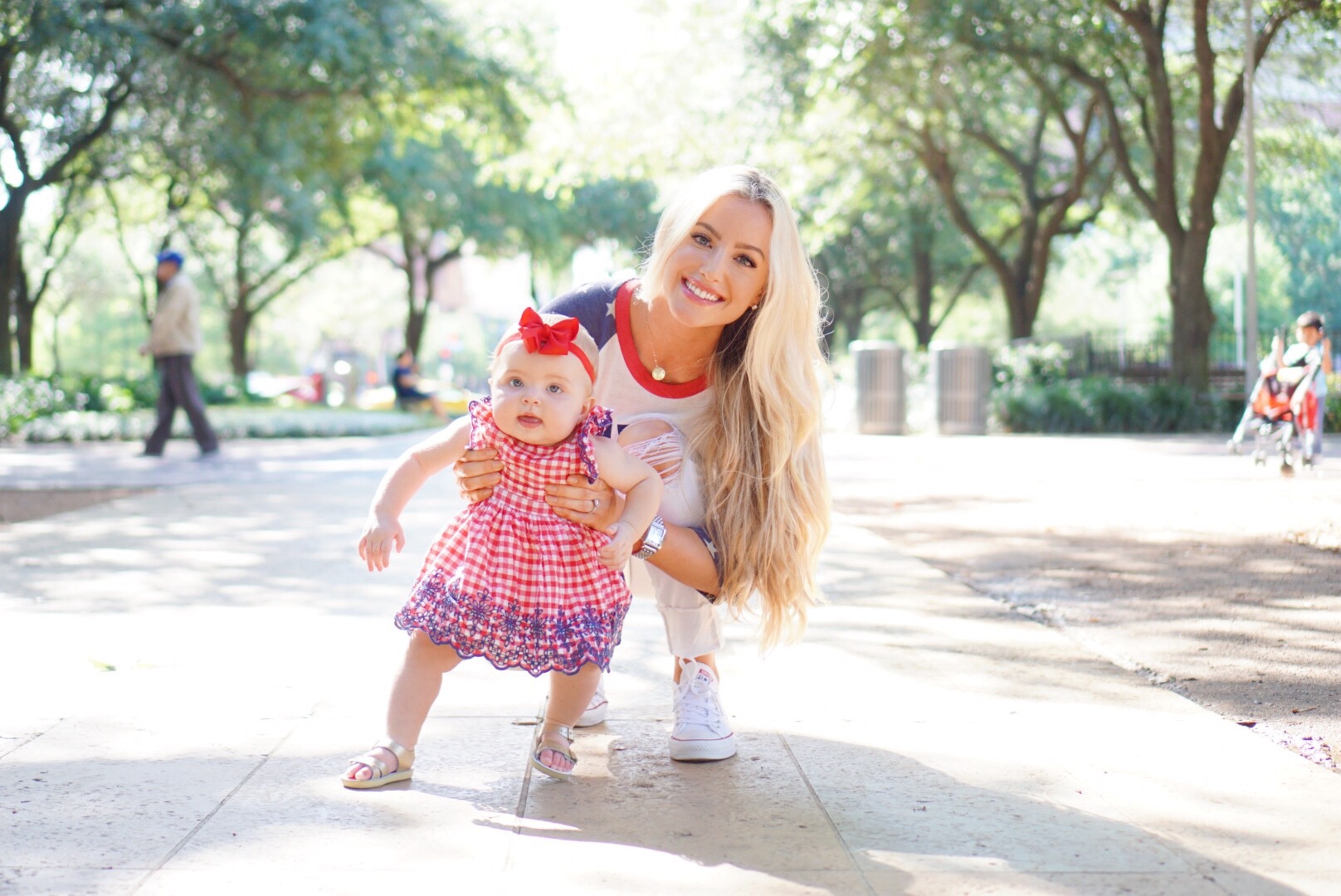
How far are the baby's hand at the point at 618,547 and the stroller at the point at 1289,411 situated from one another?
31.6ft

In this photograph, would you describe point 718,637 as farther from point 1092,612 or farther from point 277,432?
point 277,432

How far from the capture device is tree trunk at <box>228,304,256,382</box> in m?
33.0

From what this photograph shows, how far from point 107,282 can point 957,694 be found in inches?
2260

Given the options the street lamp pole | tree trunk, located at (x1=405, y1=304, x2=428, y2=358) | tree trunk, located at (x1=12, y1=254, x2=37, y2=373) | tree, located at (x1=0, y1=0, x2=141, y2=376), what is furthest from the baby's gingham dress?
tree trunk, located at (x1=405, y1=304, x2=428, y2=358)

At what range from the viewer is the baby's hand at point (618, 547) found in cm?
298

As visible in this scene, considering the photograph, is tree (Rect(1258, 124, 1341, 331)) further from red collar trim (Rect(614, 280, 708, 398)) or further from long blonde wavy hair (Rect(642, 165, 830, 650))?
red collar trim (Rect(614, 280, 708, 398))

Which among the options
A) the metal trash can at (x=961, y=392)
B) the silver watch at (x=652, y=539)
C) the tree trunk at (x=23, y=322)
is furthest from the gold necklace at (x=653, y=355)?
the tree trunk at (x=23, y=322)

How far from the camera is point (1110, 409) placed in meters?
19.3

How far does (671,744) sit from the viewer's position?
327 cm

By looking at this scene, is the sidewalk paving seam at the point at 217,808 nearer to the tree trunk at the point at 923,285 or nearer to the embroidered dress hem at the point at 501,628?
the embroidered dress hem at the point at 501,628

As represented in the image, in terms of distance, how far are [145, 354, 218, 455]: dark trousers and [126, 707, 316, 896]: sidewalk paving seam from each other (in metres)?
9.34

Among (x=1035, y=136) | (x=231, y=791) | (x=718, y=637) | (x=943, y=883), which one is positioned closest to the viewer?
(x=943, y=883)

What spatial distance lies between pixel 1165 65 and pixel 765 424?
1671 centimetres

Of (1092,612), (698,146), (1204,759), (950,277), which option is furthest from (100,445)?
(950,277)
